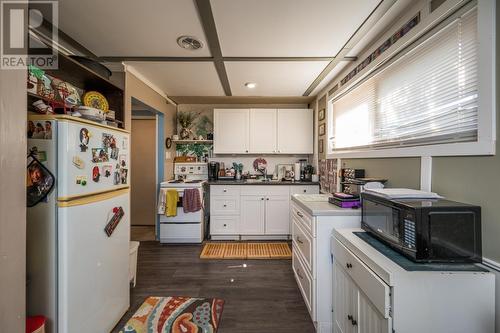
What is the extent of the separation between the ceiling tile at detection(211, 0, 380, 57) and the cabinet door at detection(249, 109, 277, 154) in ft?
5.27

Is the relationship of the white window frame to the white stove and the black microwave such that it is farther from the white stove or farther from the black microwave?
the white stove

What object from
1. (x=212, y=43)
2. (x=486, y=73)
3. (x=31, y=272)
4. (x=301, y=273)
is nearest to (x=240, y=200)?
(x=301, y=273)

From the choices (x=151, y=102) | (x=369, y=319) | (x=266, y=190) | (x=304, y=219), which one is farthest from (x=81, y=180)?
(x=266, y=190)

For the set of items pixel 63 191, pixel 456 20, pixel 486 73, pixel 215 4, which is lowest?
pixel 63 191

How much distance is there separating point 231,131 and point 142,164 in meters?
1.89

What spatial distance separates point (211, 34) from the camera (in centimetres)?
174

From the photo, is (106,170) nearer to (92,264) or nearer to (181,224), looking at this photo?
(92,264)

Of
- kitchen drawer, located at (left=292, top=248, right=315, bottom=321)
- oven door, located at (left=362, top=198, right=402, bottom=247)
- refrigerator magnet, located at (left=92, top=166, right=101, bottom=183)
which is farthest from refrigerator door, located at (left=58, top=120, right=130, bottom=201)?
oven door, located at (left=362, top=198, right=402, bottom=247)

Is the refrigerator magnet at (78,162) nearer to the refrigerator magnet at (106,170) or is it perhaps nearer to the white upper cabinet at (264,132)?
the refrigerator magnet at (106,170)

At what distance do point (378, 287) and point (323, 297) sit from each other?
31.1 inches

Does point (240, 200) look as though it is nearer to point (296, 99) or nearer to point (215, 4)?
point (296, 99)

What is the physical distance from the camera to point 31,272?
1184 millimetres

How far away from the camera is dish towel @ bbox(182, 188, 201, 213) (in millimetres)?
3174

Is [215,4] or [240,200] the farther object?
[240,200]
